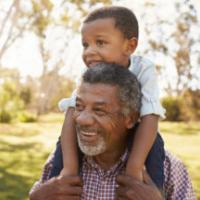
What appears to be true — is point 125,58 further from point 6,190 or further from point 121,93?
point 6,190

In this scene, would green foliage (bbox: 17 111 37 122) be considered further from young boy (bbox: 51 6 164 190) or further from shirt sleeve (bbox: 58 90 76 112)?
young boy (bbox: 51 6 164 190)

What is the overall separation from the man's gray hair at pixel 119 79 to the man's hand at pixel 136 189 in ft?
1.01

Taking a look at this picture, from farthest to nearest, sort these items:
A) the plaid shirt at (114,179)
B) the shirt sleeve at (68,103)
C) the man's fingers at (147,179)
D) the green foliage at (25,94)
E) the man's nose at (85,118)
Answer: the green foliage at (25,94), the shirt sleeve at (68,103), the plaid shirt at (114,179), the man's fingers at (147,179), the man's nose at (85,118)

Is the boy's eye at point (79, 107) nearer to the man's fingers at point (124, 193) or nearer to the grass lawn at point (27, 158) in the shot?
the man's fingers at point (124, 193)

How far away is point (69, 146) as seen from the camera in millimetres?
2504

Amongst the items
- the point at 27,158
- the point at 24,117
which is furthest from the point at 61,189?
the point at 24,117

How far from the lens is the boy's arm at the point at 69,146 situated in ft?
8.01

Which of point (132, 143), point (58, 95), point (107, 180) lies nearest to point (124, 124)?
point (132, 143)

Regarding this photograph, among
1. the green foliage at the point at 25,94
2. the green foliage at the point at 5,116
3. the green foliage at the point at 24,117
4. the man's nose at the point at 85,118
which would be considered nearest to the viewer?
the man's nose at the point at 85,118

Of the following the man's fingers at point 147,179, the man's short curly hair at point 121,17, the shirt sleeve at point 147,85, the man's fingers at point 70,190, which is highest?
the man's short curly hair at point 121,17

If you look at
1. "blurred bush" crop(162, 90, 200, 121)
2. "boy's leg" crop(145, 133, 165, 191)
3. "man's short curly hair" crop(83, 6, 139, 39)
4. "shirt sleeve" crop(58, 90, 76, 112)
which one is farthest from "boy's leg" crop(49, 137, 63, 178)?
"blurred bush" crop(162, 90, 200, 121)

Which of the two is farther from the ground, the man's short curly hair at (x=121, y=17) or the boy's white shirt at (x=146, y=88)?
the man's short curly hair at (x=121, y=17)

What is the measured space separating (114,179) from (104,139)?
0.28 meters

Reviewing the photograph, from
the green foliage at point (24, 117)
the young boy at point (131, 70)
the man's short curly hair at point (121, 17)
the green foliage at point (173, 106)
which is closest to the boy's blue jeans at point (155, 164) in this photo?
the young boy at point (131, 70)
